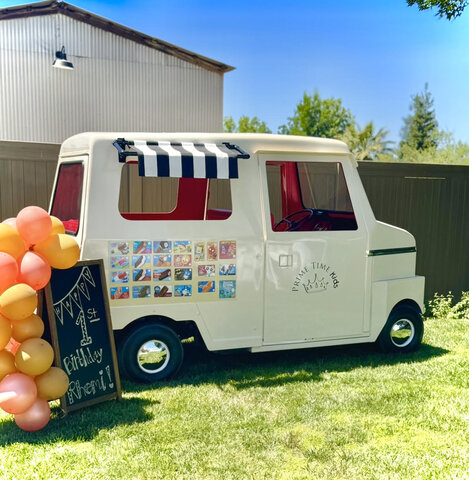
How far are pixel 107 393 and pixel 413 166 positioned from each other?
5956 millimetres

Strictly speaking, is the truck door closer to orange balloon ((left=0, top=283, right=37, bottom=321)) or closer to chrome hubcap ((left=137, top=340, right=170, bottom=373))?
chrome hubcap ((left=137, top=340, right=170, bottom=373))

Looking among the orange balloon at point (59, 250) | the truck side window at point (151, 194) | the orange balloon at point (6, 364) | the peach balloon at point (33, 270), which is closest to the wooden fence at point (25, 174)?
the truck side window at point (151, 194)

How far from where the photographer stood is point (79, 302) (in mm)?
4359

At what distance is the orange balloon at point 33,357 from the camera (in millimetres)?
3787

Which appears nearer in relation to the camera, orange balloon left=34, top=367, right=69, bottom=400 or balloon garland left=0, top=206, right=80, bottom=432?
balloon garland left=0, top=206, right=80, bottom=432

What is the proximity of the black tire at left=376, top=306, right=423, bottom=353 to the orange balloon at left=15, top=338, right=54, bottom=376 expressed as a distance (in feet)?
11.4

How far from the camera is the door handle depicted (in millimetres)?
5121

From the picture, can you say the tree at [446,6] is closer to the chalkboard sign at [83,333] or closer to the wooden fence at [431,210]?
the wooden fence at [431,210]

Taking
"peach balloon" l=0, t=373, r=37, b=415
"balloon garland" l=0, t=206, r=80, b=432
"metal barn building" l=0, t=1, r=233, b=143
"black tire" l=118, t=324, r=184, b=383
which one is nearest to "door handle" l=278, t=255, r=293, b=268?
"black tire" l=118, t=324, r=184, b=383

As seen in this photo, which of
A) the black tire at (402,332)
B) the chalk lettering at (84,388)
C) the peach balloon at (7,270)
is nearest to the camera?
the peach balloon at (7,270)

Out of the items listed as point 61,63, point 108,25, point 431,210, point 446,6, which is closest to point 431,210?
point 431,210

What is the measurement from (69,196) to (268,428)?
2783 mm

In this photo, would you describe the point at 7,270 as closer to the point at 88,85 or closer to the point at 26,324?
the point at 26,324

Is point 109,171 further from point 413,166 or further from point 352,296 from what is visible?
point 413,166
